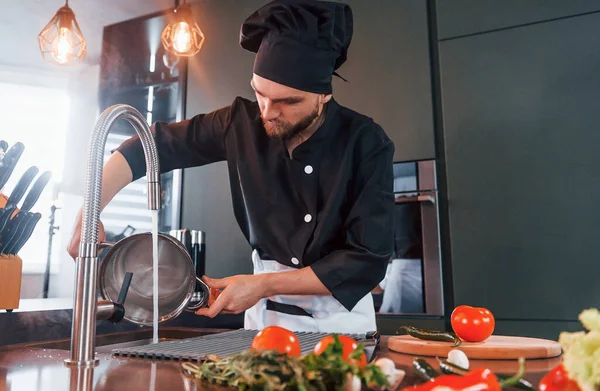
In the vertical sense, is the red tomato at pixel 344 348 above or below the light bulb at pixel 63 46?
below

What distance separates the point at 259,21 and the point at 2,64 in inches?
95.0

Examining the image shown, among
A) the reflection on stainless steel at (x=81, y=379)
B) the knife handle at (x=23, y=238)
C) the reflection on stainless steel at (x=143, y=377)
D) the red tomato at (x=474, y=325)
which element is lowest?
the reflection on stainless steel at (x=143, y=377)

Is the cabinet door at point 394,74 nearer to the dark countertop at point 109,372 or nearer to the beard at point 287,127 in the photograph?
the beard at point 287,127

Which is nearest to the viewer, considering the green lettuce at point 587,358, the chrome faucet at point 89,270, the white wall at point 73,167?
the green lettuce at point 587,358

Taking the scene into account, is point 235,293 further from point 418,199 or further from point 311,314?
point 418,199

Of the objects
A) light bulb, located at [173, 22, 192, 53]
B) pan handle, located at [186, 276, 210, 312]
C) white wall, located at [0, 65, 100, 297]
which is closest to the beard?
pan handle, located at [186, 276, 210, 312]

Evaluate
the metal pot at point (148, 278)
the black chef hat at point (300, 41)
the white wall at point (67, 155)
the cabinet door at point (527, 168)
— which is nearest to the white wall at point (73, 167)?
the white wall at point (67, 155)

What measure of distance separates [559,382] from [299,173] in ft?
2.82

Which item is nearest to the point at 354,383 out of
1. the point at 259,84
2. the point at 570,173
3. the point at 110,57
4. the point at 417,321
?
the point at 259,84

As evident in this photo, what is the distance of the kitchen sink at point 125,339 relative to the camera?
1010 millimetres

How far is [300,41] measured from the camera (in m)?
1.14

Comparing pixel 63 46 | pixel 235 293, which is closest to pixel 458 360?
pixel 235 293

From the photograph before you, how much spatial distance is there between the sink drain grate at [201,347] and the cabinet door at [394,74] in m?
1.32

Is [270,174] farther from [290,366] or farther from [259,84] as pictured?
[290,366]
